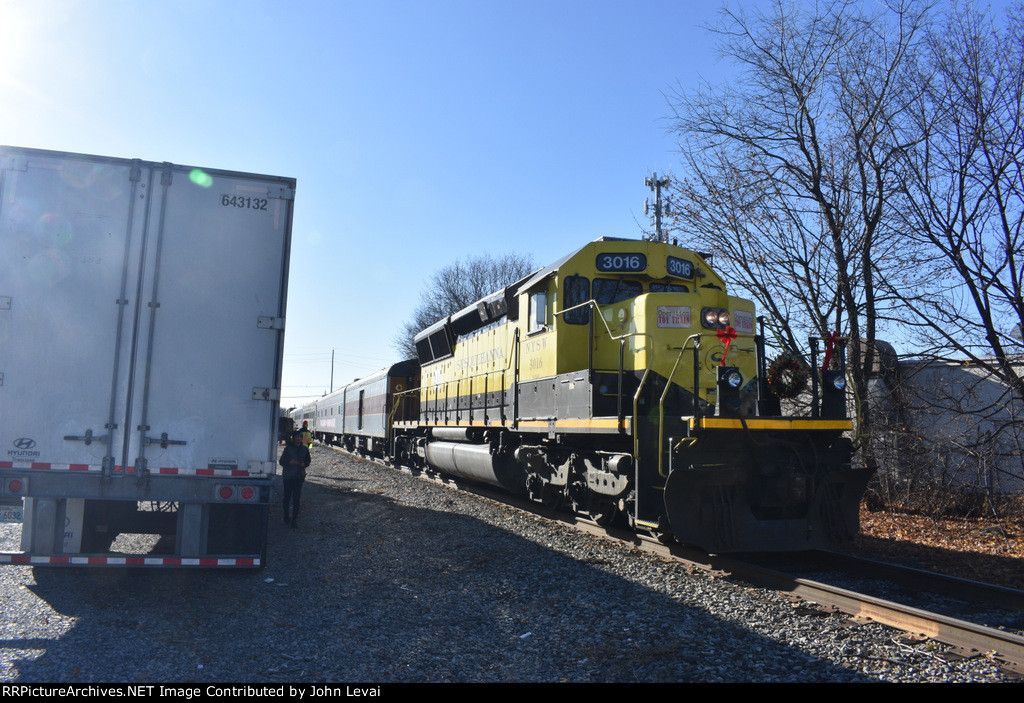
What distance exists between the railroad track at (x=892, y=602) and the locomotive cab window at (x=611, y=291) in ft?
9.54

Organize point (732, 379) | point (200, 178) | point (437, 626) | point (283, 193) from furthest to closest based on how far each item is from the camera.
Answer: point (732, 379) < point (283, 193) < point (200, 178) < point (437, 626)

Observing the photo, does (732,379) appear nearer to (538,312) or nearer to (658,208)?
(538,312)

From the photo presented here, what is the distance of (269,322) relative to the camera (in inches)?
243

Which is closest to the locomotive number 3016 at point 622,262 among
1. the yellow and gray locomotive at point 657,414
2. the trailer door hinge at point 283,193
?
the yellow and gray locomotive at point 657,414

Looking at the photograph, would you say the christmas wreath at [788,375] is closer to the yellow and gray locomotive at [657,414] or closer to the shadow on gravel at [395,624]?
the yellow and gray locomotive at [657,414]

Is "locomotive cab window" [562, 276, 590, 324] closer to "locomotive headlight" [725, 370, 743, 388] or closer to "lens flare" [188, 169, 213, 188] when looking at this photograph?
"locomotive headlight" [725, 370, 743, 388]

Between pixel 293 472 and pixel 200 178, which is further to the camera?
pixel 293 472

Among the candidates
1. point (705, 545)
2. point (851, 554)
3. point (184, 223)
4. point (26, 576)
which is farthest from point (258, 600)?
point (851, 554)

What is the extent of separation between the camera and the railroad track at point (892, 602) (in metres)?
4.58

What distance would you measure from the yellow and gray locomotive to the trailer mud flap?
13mm

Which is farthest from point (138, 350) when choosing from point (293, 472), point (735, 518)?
point (735, 518)

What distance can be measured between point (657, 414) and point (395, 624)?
347 centimetres
